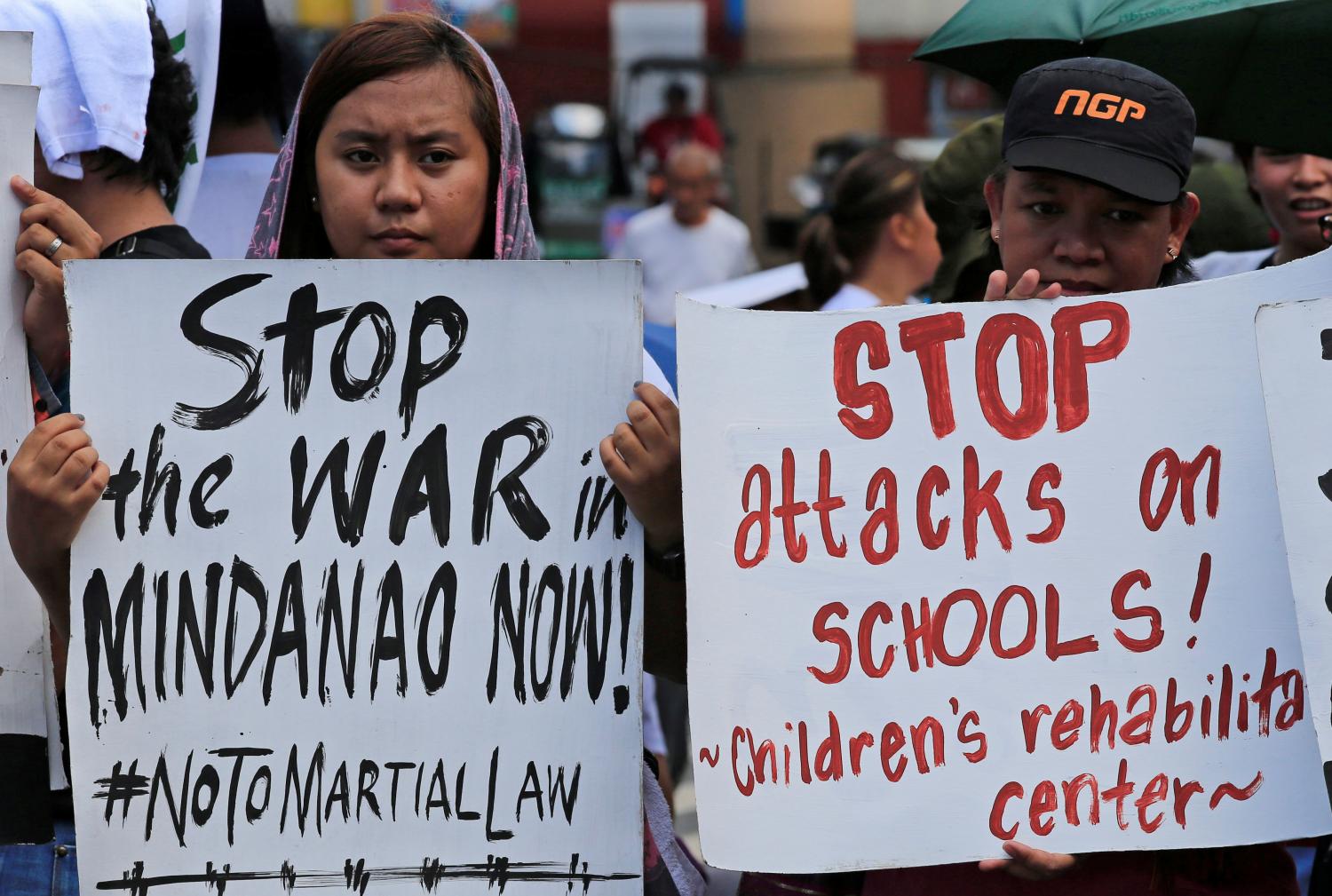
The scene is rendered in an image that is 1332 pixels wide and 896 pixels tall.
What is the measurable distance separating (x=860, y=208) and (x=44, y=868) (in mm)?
3240

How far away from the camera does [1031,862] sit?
209cm

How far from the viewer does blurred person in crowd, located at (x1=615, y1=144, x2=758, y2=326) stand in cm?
994

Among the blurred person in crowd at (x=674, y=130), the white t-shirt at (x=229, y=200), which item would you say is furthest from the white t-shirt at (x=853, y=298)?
the blurred person in crowd at (x=674, y=130)

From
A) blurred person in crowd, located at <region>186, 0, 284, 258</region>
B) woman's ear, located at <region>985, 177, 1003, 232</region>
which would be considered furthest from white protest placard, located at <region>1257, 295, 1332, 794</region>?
blurred person in crowd, located at <region>186, 0, 284, 258</region>

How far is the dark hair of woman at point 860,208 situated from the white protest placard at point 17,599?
9.97ft

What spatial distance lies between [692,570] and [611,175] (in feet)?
44.6

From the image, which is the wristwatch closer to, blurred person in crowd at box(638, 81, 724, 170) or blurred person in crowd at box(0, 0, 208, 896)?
blurred person in crowd at box(0, 0, 208, 896)

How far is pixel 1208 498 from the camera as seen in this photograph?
2.11 m

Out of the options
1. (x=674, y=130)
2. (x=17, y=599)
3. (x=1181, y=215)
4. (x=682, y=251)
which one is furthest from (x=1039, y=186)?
(x=674, y=130)

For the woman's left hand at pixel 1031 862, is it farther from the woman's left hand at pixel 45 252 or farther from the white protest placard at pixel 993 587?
the woman's left hand at pixel 45 252

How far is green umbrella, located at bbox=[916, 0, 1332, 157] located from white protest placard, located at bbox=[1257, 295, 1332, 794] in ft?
3.40

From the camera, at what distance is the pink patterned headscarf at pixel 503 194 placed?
2.47m

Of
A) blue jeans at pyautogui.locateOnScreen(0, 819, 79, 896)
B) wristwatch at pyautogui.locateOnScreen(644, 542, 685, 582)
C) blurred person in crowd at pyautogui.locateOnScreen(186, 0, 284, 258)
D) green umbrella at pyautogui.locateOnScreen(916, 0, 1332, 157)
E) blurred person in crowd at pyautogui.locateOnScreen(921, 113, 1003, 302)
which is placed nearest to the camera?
wristwatch at pyautogui.locateOnScreen(644, 542, 685, 582)

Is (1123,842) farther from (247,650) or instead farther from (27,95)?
(27,95)
